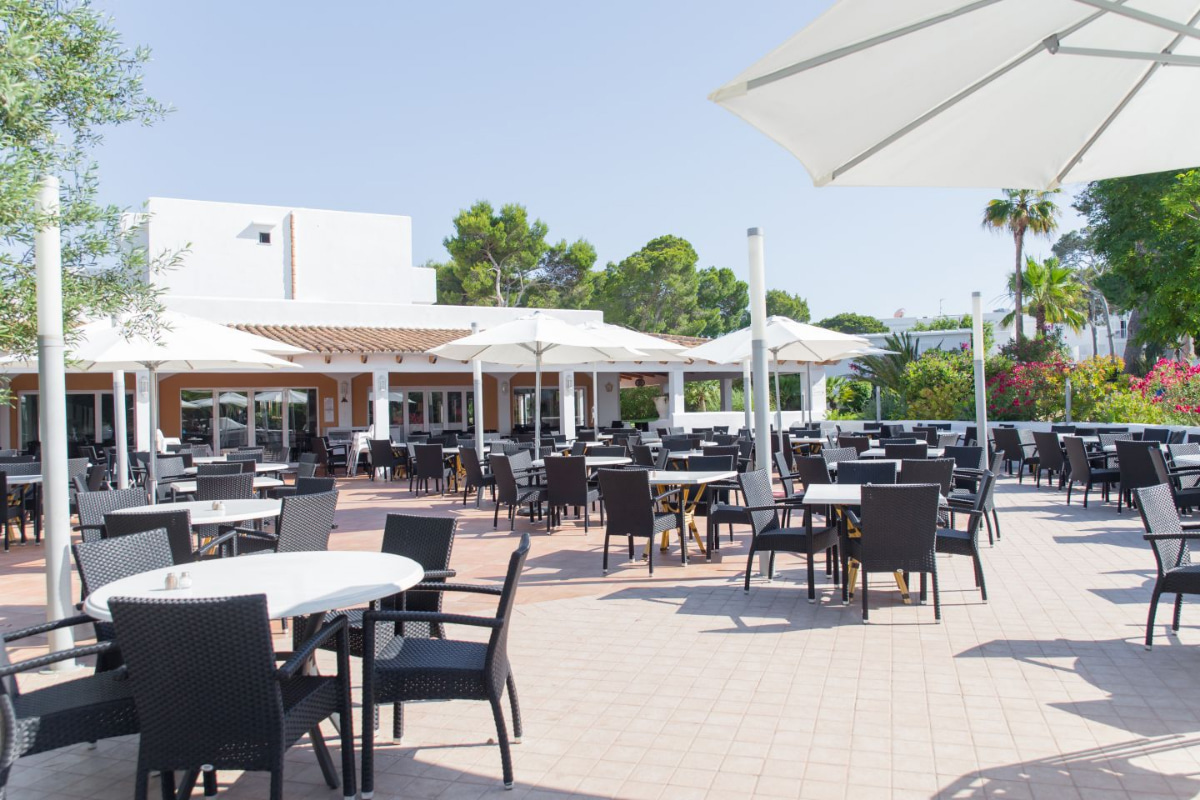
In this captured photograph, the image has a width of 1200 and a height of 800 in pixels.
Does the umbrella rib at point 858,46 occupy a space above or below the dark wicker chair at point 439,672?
above

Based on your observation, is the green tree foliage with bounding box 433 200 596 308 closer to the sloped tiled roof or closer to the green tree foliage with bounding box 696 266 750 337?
the green tree foliage with bounding box 696 266 750 337

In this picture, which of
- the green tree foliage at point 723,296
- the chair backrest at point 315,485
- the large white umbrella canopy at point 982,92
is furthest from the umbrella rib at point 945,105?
the green tree foliage at point 723,296

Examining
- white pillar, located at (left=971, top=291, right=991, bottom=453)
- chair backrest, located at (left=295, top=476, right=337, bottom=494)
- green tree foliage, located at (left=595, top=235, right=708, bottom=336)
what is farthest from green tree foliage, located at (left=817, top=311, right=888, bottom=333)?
chair backrest, located at (left=295, top=476, right=337, bottom=494)

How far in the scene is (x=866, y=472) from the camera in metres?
7.27

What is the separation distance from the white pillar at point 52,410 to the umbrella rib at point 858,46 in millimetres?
3955

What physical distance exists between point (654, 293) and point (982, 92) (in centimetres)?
4071

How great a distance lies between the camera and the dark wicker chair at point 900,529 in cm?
537

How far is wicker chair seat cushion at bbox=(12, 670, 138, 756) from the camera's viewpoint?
285 centimetres

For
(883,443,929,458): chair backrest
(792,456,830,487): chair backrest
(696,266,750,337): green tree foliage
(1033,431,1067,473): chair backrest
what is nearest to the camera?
(792,456,830,487): chair backrest

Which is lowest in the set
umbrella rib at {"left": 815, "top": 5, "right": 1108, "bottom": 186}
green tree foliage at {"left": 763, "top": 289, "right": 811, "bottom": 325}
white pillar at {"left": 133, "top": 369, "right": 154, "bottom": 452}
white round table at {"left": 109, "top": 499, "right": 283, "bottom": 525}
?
white round table at {"left": 109, "top": 499, "right": 283, "bottom": 525}

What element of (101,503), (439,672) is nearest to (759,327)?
(439,672)

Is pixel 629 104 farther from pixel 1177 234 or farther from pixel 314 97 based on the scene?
pixel 1177 234

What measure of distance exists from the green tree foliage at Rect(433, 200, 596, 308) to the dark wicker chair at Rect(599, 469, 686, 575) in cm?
3352

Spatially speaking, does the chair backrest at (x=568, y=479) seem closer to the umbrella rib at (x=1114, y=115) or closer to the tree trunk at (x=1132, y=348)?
the umbrella rib at (x=1114, y=115)
